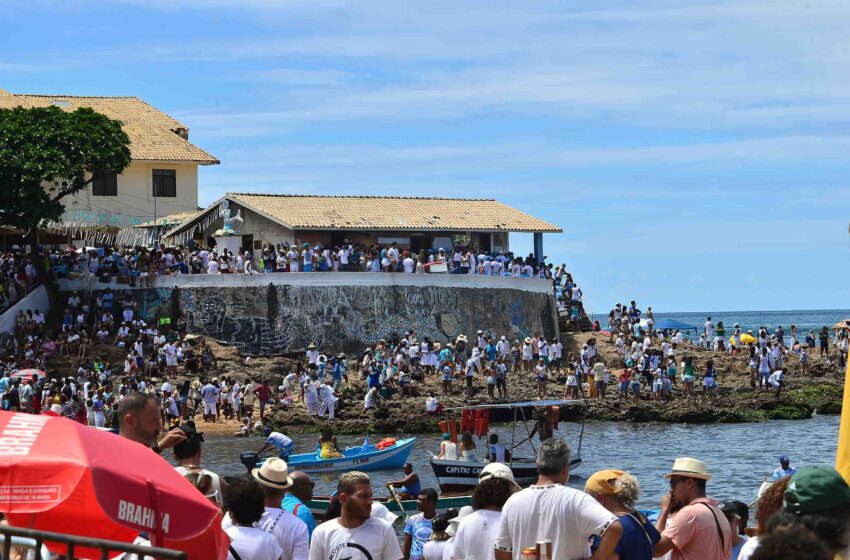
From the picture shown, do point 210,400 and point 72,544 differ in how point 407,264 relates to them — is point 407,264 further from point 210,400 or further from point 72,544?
point 72,544

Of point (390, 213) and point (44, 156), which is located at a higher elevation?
point (44, 156)

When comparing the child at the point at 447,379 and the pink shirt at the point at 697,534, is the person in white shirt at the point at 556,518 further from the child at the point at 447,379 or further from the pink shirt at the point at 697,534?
the child at the point at 447,379

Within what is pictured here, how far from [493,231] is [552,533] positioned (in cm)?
4762

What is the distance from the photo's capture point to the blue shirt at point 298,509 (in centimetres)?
1010

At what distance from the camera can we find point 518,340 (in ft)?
168

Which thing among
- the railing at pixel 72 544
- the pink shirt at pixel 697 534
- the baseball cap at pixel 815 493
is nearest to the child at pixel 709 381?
the pink shirt at pixel 697 534

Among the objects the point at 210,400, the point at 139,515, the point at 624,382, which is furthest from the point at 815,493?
the point at 624,382

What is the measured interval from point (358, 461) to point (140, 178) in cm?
3105

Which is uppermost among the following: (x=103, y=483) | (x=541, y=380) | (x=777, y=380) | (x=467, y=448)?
(x=103, y=483)

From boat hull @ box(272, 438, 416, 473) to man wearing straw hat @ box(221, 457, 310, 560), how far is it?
71.3ft

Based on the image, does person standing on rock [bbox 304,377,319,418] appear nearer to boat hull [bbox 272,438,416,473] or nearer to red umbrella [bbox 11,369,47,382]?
boat hull [bbox 272,438,416,473]

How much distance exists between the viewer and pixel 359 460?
32625 mm

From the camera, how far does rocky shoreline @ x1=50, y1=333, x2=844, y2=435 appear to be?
138ft

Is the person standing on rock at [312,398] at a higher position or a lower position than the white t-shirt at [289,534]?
lower
